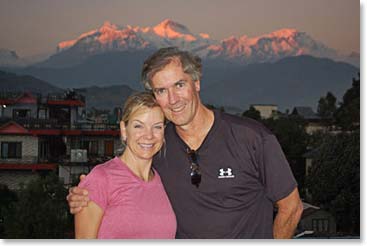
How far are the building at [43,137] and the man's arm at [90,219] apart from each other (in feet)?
3.15

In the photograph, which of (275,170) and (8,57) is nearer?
(275,170)

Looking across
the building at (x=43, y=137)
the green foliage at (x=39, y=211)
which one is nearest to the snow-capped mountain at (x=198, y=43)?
the building at (x=43, y=137)

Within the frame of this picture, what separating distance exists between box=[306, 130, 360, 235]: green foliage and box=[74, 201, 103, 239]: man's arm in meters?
1.23

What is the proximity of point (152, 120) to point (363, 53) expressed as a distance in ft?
4.34

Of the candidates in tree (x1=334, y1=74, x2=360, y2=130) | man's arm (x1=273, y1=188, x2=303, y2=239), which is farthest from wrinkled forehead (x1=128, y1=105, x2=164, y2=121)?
tree (x1=334, y1=74, x2=360, y2=130)

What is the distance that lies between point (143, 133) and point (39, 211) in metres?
1.16

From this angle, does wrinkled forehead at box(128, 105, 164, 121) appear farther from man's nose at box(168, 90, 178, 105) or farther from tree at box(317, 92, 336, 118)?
tree at box(317, 92, 336, 118)

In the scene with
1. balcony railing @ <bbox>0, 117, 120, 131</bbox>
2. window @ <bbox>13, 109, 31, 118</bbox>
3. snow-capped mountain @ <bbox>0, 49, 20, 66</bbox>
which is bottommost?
balcony railing @ <bbox>0, 117, 120, 131</bbox>

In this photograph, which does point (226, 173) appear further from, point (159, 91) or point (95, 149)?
point (95, 149)

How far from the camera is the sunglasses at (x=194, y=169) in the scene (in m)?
1.63

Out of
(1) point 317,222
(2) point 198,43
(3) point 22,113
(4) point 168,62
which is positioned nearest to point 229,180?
(4) point 168,62

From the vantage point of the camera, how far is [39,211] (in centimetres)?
253

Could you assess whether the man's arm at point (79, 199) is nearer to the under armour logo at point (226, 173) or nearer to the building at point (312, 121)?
the under armour logo at point (226, 173)

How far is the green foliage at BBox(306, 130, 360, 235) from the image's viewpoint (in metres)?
2.45
